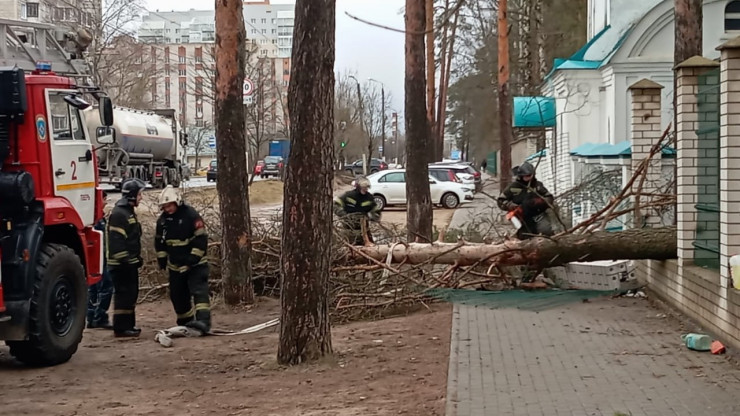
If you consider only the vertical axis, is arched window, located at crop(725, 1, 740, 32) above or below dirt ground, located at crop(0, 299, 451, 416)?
above

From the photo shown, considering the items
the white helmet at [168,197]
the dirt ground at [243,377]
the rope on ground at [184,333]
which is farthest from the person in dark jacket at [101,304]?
the white helmet at [168,197]

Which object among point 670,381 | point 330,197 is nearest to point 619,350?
point 670,381

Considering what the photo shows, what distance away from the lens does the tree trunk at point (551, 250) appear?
33.6 feet

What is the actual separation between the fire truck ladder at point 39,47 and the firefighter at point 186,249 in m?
2.55

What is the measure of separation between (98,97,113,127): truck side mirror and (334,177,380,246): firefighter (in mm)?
3992

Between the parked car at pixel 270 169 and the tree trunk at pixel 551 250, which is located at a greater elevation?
the tree trunk at pixel 551 250

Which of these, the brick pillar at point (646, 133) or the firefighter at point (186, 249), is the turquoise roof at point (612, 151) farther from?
the firefighter at point (186, 249)

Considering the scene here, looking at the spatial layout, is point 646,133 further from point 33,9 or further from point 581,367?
point 33,9

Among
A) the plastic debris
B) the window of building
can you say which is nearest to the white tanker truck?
the window of building

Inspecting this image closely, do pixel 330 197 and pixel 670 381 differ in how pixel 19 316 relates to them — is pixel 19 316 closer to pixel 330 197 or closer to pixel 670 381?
pixel 330 197

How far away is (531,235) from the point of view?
11062 mm

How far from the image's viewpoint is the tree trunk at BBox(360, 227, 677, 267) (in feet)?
33.6

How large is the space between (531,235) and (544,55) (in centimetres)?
3086

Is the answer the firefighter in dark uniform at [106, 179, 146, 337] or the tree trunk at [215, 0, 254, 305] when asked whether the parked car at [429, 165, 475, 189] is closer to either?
the tree trunk at [215, 0, 254, 305]
